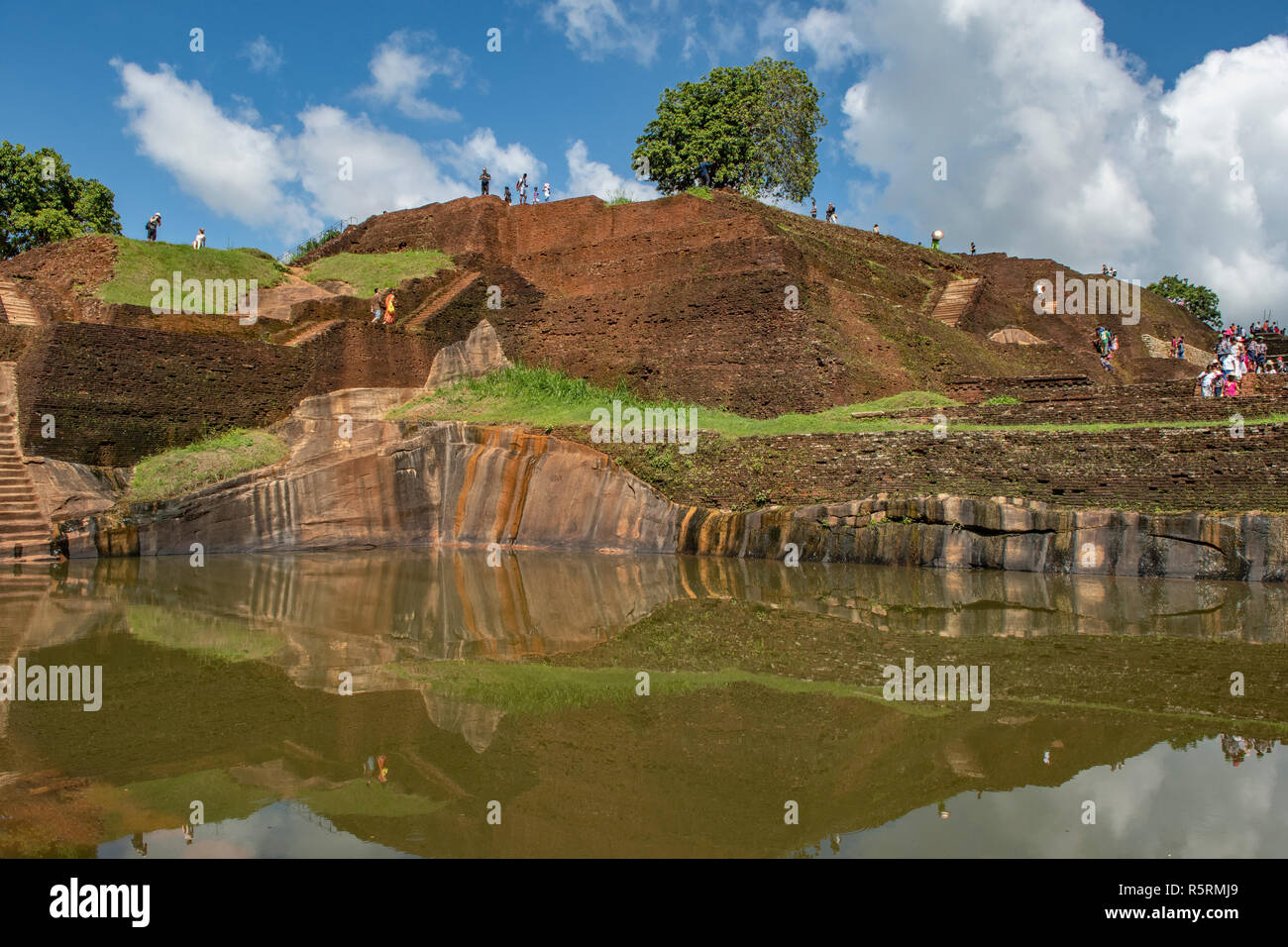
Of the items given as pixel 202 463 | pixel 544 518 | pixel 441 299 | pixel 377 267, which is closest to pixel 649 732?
pixel 544 518

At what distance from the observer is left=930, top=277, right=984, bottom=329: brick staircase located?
2405 cm

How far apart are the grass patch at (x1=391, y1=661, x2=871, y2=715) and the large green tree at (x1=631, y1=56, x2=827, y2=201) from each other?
27.9 meters

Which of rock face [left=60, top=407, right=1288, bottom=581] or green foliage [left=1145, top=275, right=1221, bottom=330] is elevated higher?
green foliage [left=1145, top=275, right=1221, bottom=330]

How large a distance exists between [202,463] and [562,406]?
687cm

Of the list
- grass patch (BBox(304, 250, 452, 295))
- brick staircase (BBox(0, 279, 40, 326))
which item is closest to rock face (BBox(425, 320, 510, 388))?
grass patch (BBox(304, 250, 452, 295))

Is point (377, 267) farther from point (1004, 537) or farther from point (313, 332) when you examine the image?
point (1004, 537)

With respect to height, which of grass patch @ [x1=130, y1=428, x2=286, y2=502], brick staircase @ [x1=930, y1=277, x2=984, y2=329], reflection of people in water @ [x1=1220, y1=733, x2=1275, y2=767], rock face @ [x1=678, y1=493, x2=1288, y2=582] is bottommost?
reflection of people in water @ [x1=1220, y1=733, x2=1275, y2=767]

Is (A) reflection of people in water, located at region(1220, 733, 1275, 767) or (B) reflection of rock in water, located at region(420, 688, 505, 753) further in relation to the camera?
(B) reflection of rock in water, located at region(420, 688, 505, 753)

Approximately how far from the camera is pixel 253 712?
5797 millimetres

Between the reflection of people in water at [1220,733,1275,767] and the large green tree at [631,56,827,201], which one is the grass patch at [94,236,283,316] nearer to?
the large green tree at [631,56,827,201]

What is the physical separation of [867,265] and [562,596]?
16.3 metres
